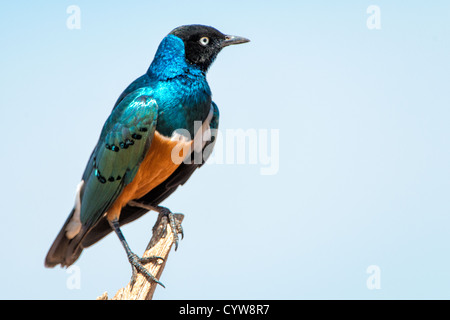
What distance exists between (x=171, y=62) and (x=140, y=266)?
2.24 metres

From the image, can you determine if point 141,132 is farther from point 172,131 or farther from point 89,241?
point 89,241

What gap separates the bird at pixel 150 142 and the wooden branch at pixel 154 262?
7 centimetres

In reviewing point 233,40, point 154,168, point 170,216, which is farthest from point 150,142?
point 233,40

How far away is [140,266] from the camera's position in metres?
6.11

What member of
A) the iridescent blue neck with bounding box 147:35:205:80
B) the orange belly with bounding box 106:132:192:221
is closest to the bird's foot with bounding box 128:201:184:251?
the orange belly with bounding box 106:132:192:221

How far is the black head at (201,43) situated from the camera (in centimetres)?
662

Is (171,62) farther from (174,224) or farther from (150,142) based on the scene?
(174,224)

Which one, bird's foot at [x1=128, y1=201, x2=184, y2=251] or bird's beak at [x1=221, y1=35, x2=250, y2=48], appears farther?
bird's beak at [x1=221, y1=35, x2=250, y2=48]

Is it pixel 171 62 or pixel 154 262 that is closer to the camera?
pixel 154 262

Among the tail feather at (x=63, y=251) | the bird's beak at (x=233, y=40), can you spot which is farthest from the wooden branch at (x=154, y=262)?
the bird's beak at (x=233, y=40)

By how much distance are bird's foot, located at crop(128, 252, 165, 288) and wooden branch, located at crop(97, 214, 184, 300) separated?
0.03 metres

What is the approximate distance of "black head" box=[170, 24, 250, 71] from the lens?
21.7 ft

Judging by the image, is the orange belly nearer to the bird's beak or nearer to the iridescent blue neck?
the iridescent blue neck
